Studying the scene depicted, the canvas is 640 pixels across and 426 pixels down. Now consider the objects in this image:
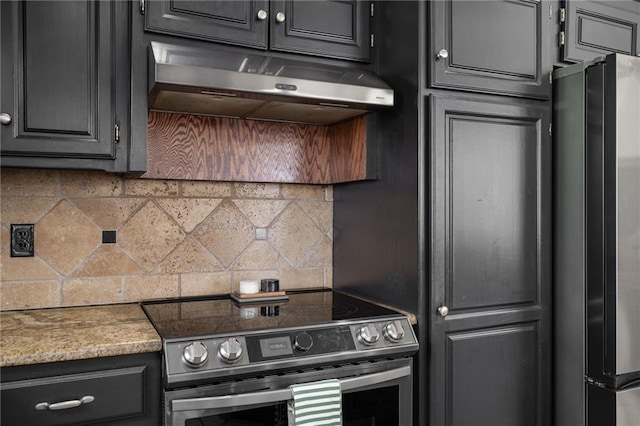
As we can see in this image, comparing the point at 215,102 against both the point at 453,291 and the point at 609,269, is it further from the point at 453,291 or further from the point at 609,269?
the point at 609,269

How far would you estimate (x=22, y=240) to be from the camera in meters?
1.86

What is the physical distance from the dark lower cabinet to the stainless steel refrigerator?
4.83ft

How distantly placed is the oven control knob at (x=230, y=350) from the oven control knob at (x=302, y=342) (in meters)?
0.18

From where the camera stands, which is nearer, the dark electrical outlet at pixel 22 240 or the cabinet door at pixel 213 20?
the cabinet door at pixel 213 20

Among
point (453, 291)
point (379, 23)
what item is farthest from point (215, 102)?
point (453, 291)

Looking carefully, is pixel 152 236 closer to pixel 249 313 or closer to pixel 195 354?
pixel 249 313

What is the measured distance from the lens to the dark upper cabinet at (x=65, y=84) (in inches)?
61.7

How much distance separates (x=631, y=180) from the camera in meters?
1.77

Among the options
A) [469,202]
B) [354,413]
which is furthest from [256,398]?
[469,202]

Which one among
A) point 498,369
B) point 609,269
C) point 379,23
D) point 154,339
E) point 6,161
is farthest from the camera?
point 379,23

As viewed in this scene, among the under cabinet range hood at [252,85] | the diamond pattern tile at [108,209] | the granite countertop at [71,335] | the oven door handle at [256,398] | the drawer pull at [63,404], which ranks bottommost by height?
the oven door handle at [256,398]

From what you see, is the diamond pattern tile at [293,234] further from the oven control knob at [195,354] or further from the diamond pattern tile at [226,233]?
the oven control knob at [195,354]

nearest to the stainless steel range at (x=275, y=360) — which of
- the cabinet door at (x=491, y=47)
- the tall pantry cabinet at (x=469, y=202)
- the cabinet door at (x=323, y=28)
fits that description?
the tall pantry cabinet at (x=469, y=202)

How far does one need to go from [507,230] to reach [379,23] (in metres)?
0.94
